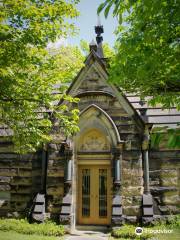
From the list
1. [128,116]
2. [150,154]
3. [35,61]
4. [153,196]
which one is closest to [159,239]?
[153,196]

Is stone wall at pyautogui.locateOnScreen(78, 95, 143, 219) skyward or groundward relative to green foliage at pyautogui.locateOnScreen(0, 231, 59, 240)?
skyward

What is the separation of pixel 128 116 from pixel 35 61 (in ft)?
17.0

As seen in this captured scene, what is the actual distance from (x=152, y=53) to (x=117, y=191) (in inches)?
251

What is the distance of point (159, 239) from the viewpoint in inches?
327

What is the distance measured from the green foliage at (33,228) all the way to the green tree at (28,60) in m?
2.96

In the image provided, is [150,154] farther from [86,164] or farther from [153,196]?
[86,164]

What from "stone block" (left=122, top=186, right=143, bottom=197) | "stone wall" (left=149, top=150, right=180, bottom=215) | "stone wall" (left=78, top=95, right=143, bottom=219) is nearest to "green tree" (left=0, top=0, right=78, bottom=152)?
"stone wall" (left=78, top=95, right=143, bottom=219)

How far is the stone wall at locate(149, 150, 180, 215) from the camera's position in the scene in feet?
35.8

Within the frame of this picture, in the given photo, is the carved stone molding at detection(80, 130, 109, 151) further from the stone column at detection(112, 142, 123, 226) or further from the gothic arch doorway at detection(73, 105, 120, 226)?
the stone column at detection(112, 142, 123, 226)

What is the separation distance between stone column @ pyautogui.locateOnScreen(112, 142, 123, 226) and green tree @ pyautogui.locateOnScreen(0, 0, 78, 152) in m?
2.90

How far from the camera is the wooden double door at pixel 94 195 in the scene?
11117 millimetres

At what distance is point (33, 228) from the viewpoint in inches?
382

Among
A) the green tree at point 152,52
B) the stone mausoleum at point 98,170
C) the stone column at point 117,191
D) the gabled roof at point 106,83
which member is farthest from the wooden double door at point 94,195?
the green tree at point 152,52

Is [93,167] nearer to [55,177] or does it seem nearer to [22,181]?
[55,177]
